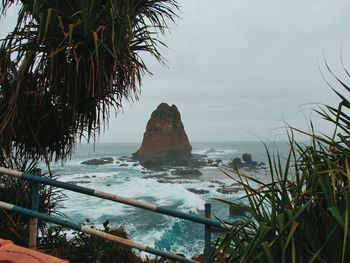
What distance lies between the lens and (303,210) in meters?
1.94

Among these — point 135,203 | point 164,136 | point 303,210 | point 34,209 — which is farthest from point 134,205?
point 164,136

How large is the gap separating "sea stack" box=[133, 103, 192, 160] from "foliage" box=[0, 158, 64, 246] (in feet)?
293

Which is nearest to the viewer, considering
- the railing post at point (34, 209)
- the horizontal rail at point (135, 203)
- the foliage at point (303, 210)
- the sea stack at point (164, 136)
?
the foliage at point (303, 210)

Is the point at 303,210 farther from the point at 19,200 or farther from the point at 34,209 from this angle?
the point at 19,200

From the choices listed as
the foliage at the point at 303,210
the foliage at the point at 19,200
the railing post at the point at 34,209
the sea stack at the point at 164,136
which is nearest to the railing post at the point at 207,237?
the foliage at the point at 303,210

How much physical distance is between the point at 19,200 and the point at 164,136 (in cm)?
9356

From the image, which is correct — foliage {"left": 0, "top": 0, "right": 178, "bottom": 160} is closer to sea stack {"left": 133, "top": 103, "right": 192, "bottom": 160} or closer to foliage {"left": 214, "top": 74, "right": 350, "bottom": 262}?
foliage {"left": 214, "top": 74, "right": 350, "bottom": 262}

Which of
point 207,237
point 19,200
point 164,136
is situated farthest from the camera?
point 164,136

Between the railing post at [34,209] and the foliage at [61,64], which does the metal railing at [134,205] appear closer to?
the railing post at [34,209]

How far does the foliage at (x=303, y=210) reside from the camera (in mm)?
1900

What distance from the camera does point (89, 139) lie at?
5.46 metres

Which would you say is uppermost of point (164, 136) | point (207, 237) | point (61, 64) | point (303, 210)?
point (164, 136)

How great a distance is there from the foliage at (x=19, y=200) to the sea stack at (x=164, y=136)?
89.4m

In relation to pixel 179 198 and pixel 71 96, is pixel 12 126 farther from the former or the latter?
pixel 179 198
